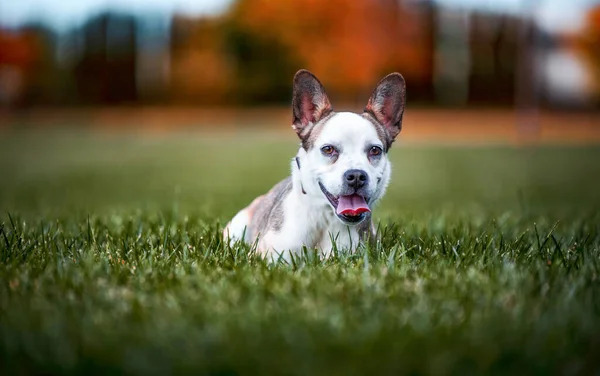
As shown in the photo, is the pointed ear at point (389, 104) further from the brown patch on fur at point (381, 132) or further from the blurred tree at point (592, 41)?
the blurred tree at point (592, 41)

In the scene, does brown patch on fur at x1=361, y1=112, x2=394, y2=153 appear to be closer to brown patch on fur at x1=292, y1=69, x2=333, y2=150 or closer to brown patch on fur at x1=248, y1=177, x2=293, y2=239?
brown patch on fur at x1=292, y1=69, x2=333, y2=150

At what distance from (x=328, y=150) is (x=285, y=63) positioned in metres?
39.9

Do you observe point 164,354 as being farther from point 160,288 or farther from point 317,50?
point 317,50

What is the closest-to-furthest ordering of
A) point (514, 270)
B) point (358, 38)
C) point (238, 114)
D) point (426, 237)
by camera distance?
point (514, 270), point (426, 237), point (358, 38), point (238, 114)

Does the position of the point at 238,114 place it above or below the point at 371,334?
below

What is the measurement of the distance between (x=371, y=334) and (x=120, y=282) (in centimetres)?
152

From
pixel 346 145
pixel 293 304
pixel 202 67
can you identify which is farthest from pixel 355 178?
pixel 202 67

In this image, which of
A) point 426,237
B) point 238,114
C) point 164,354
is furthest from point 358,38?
point 164,354

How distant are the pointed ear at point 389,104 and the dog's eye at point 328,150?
563 millimetres

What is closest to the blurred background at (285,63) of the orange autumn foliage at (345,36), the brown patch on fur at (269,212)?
the orange autumn foliage at (345,36)

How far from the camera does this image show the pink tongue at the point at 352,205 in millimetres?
4121

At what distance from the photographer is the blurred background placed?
123 feet

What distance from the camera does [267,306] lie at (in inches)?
132

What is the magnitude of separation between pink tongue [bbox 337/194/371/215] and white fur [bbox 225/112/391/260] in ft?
0.26
